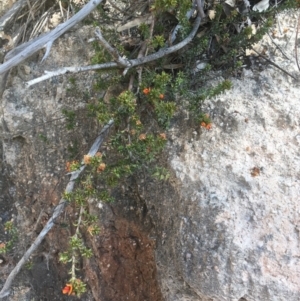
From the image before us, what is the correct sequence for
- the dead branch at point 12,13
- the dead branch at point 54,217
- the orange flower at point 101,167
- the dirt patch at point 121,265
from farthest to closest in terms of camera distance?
the dead branch at point 12,13 < the dirt patch at point 121,265 < the dead branch at point 54,217 < the orange flower at point 101,167

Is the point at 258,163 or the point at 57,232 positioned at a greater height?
the point at 258,163

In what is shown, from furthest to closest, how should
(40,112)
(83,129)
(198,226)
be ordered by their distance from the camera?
(40,112)
(83,129)
(198,226)

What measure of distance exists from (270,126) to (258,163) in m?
0.17

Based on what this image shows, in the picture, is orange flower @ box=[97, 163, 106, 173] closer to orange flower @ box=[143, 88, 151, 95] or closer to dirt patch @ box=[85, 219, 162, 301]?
orange flower @ box=[143, 88, 151, 95]

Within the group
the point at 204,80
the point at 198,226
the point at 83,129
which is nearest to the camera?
the point at 198,226

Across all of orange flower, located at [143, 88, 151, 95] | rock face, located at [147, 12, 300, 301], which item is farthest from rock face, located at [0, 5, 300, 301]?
orange flower, located at [143, 88, 151, 95]

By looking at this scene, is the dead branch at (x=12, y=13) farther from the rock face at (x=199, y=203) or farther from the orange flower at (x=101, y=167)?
the orange flower at (x=101, y=167)

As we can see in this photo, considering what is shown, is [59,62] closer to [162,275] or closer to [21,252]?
[21,252]

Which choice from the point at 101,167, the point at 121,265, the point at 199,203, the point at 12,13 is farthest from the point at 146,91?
the point at 12,13

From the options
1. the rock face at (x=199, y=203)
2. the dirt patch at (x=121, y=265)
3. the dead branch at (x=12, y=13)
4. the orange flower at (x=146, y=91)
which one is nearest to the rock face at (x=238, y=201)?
the rock face at (x=199, y=203)

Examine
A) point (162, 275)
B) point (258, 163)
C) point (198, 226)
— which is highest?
point (258, 163)

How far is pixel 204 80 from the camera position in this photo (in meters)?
1.84

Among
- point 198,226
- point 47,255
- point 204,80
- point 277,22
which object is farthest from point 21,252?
point 277,22

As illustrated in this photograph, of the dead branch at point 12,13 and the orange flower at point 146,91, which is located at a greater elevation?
the dead branch at point 12,13
